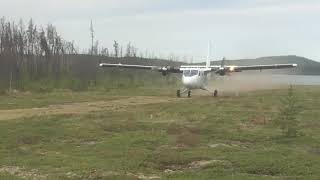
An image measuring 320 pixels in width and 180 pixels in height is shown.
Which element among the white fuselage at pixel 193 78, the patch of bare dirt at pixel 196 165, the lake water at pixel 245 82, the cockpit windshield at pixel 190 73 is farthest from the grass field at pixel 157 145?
the lake water at pixel 245 82

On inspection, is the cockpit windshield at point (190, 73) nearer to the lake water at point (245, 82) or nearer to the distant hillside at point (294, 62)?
the lake water at point (245, 82)

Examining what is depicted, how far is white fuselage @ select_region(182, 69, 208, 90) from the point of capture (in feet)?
188

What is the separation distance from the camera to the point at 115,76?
104688 millimetres

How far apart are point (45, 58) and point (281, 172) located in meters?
88.0

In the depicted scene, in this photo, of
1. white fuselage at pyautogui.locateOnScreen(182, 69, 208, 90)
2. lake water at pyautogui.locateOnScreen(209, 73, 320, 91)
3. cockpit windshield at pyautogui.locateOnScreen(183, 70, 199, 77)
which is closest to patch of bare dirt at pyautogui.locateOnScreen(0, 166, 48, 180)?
white fuselage at pyautogui.locateOnScreen(182, 69, 208, 90)

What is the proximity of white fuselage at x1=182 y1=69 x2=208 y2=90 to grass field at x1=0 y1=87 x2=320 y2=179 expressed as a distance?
57.2ft

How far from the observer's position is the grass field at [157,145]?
1838 centimetres

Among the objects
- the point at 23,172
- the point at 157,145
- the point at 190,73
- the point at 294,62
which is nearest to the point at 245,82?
the point at 190,73

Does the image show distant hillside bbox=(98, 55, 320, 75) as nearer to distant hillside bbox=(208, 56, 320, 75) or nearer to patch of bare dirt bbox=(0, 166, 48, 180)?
distant hillside bbox=(208, 56, 320, 75)

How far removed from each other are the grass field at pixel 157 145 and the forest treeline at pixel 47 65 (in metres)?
41.9

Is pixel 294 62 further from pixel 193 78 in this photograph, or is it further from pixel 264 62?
pixel 193 78

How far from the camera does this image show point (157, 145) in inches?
954

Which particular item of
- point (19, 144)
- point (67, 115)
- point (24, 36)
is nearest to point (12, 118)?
point (67, 115)

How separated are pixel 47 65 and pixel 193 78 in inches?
1872
